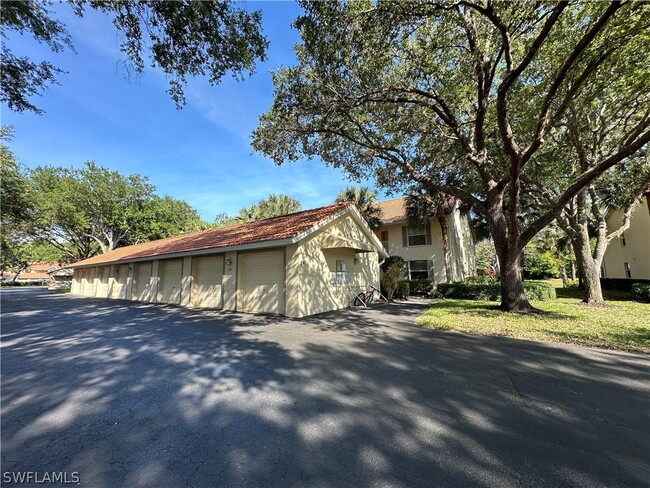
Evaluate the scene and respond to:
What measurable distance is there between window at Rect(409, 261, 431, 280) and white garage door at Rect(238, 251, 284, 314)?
12991 mm

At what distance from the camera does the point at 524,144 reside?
442 inches

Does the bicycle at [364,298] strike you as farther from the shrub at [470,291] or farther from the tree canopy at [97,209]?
the tree canopy at [97,209]

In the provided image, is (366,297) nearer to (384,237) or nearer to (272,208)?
(384,237)

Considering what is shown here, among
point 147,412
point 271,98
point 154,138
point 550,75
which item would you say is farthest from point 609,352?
point 154,138

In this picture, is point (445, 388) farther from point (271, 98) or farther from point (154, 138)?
point (154, 138)

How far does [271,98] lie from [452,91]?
6.12 m

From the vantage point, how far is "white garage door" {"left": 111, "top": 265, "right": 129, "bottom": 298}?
18.3 meters

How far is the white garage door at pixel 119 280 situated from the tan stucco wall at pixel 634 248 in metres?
32.1

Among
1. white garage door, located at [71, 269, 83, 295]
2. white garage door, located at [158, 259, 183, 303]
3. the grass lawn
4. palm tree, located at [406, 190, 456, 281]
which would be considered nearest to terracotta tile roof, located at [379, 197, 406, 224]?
palm tree, located at [406, 190, 456, 281]

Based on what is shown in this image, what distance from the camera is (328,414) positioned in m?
3.17

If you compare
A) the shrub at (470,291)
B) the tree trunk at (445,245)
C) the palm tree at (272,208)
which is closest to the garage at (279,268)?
the shrub at (470,291)

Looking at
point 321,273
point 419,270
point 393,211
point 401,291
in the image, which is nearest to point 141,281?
point 321,273

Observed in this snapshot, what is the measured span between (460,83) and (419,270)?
537 inches

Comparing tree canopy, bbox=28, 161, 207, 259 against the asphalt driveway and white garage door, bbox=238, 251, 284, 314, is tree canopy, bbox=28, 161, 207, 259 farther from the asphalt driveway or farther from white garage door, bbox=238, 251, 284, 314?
the asphalt driveway
